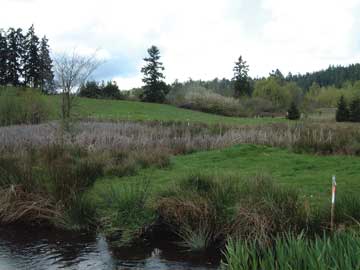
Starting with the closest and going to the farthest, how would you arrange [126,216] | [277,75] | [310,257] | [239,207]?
[310,257] < [239,207] < [126,216] < [277,75]

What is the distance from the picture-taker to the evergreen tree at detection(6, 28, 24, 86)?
229 ft

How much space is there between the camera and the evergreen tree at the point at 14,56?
69.8m

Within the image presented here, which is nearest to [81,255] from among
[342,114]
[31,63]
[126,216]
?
[126,216]

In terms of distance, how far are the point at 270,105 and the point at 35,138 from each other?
55.6 metres

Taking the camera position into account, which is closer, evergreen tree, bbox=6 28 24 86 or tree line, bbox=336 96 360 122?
tree line, bbox=336 96 360 122

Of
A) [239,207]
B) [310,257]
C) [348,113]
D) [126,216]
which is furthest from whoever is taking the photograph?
[348,113]

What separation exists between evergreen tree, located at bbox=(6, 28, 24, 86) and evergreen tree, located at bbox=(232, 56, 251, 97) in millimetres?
39093

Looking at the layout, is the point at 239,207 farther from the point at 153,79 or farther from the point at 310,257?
the point at 153,79

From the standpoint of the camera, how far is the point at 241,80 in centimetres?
8838

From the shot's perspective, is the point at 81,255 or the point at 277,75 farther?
the point at 277,75

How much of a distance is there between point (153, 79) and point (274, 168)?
2424 inches

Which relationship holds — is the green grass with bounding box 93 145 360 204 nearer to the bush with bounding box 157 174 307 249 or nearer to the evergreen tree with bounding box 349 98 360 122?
the bush with bounding box 157 174 307 249

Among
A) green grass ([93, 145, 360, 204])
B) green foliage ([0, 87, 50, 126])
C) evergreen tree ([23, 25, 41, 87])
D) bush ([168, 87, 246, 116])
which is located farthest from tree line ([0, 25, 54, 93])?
green grass ([93, 145, 360, 204])

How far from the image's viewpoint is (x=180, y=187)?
9.77 m
